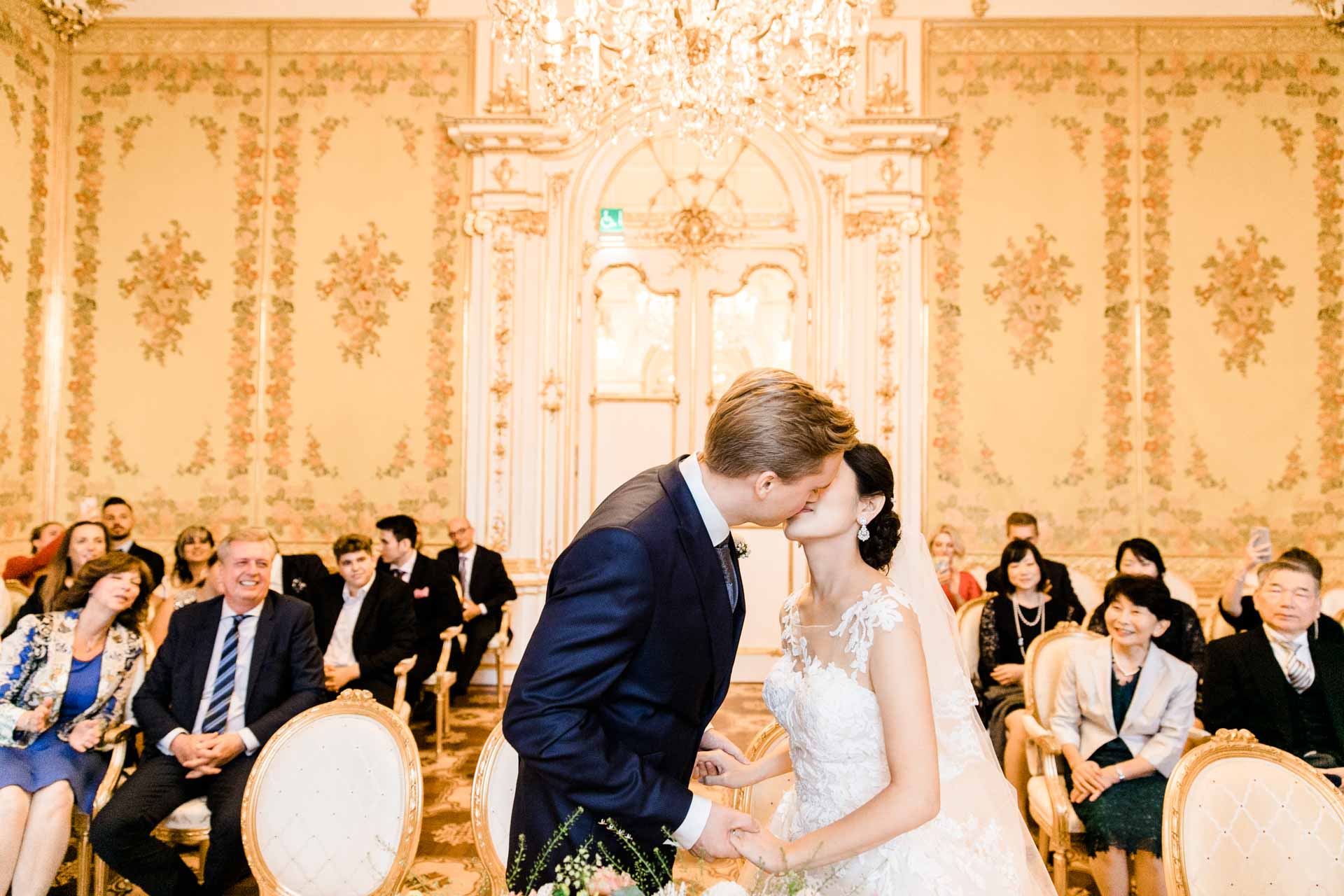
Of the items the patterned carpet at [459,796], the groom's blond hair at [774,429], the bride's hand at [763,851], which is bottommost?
the patterned carpet at [459,796]

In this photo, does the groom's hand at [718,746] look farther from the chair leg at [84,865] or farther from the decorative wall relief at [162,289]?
the decorative wall relief at [162,289]

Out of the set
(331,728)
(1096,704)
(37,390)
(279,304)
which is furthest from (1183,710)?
(37,390)

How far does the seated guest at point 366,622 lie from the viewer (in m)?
4.88

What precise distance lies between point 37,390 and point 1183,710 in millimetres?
7906

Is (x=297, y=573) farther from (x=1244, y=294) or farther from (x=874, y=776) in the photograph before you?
(x=1244, y=294)

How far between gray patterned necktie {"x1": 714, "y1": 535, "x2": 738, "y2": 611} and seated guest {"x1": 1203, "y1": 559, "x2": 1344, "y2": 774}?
2.60m

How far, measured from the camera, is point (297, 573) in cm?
605

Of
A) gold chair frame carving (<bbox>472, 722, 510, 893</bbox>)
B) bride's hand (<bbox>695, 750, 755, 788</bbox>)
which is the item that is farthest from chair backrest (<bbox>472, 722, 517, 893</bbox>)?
bride's hand (<bbox>695, 750, 755, 788</bbox>)

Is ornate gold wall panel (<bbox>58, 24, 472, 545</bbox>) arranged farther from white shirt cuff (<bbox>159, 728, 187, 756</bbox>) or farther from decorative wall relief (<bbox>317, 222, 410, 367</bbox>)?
white shirt cuff (<bbox>159, 728, 187, 756</bbox>)

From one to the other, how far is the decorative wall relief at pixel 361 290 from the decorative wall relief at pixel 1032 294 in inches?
188

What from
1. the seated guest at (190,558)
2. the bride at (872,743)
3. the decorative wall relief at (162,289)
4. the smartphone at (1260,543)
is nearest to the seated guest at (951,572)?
the smartphone at (1260,543)

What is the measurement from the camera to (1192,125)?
7117 mm

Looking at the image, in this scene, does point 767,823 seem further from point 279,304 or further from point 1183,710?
point 279,304

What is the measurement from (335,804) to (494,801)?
0.46 meters
